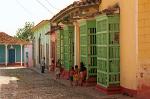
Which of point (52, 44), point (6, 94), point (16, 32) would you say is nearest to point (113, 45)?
point (6, 94)

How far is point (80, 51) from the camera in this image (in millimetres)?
19156

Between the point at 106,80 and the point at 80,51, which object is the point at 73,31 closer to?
the point at 80,51

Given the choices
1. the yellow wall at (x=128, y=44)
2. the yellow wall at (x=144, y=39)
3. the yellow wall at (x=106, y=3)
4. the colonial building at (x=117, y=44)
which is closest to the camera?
the yellow wall at (x=144, y=39)

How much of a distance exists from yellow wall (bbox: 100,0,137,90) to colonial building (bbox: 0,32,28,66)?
33088mm

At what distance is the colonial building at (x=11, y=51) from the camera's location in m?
46.4

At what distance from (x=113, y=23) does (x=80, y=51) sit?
5046mm

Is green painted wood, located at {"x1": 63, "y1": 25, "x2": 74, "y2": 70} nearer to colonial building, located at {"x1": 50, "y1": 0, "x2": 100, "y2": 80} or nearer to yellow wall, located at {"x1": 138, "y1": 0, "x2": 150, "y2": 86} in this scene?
colonial building, located at {"x1": 50, "y1": 0, "x2": 100, "y2": 80}

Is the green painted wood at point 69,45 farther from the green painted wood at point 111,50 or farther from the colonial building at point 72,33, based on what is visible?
the green painted wood at point 111,50

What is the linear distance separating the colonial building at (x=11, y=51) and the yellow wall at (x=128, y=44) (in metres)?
33.1

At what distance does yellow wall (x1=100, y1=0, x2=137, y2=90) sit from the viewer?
13.1m

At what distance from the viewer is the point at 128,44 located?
44.7 ft

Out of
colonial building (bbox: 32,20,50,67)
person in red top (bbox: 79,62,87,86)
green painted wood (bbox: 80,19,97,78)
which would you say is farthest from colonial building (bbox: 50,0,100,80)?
colonial building (bbox: 32,20,50,67)

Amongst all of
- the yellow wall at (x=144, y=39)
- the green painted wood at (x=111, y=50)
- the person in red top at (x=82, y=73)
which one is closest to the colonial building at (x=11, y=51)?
the person in red top at (x=82, y=73)

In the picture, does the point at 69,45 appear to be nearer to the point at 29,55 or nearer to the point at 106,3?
the point at 106,3
